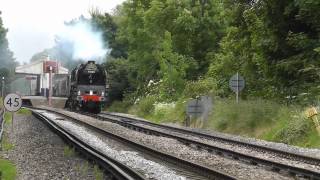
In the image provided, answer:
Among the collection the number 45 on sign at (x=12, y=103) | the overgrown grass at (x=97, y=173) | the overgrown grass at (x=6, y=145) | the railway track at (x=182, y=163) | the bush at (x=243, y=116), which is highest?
the number 45 on sign at (x=12, y=103)

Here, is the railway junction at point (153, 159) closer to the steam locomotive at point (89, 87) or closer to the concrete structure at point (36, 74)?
the steam locomotive at point (89, 87)

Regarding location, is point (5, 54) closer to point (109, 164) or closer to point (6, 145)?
point (6, 145)

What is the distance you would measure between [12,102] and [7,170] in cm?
719

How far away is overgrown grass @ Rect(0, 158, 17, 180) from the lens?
441 inches

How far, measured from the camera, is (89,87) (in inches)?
1603

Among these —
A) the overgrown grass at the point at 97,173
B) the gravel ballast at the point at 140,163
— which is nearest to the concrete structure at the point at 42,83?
the gravel ballast at the point at 140,163

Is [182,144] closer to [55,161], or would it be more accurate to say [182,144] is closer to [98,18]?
[55,161]

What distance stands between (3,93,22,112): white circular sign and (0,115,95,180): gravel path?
3.95 feet

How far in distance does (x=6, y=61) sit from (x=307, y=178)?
280 ft

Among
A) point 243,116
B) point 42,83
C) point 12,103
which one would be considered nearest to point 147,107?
point 243,116

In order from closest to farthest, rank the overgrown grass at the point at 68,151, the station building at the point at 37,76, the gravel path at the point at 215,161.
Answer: the gravel path at the point at 215,161 < the overgrown grass at the point at 68,151 < the station building at the point at 37,76

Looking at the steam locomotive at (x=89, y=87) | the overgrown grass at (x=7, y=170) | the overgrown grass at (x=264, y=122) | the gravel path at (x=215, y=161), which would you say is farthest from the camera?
the steam locomotive at (x=89, y=87)

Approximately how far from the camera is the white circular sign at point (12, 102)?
1894 cm

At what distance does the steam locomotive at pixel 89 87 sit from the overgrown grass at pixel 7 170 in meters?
26.4
